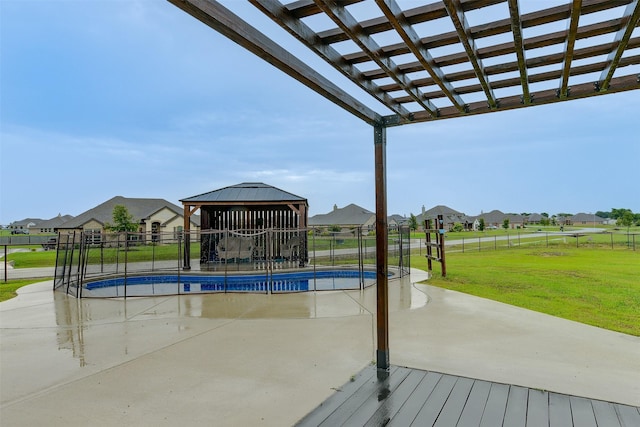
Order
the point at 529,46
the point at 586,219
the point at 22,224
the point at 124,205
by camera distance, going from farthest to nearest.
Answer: the point at 586,219 → the point at 22,224 → the point at 124,205 → the point at 529,46

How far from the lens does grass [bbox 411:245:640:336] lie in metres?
5.53

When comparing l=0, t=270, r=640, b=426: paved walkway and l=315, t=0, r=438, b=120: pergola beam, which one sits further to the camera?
l=0, t=270, r=640, b=426: paved walkway

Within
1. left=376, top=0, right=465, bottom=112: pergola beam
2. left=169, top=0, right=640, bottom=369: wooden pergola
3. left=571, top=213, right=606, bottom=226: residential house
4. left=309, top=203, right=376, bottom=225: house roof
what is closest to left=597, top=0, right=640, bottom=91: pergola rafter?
left=169, top=0, right=640, bottom=369: wooden pergola

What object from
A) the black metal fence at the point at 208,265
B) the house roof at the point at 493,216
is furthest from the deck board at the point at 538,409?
the house roof at the point at 493,216

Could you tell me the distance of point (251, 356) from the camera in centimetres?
366

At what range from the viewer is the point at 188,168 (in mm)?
37469

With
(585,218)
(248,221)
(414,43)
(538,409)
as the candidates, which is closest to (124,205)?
(248,221)

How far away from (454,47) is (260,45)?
3.90 ft

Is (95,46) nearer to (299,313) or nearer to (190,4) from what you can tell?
(299,313)

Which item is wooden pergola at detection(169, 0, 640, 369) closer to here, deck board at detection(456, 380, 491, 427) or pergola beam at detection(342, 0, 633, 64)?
pergola beam at detection(342, 0, 633, 64)

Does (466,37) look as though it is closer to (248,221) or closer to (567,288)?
(567,288)

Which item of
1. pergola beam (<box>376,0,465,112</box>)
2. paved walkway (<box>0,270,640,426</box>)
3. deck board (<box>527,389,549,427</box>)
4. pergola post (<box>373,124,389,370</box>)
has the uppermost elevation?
pergola beam (<box>376,0,465,112</box>)

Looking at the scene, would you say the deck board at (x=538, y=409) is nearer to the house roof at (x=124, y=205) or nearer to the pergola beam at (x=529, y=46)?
the pergola beam at (x=529, y=46)

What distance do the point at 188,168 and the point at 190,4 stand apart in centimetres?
3858
